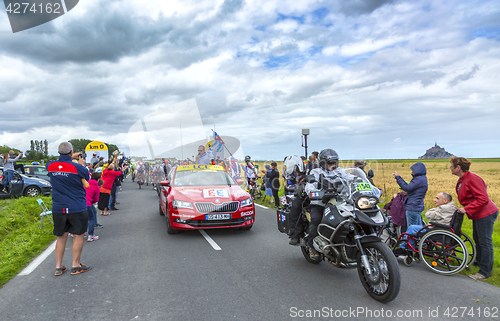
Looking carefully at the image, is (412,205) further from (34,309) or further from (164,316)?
(34,309)

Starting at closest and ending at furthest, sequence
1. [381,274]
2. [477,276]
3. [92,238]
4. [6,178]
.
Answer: [381,274] → [477,276] → [92,238] → [6,178]

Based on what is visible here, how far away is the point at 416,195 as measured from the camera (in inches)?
235

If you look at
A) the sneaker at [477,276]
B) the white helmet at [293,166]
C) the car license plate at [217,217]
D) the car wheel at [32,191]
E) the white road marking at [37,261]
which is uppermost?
the white helmet at [293,166]

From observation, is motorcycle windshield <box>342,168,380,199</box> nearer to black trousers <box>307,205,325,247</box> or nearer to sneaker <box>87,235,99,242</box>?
black trousers <box>307,205,325,247</box>

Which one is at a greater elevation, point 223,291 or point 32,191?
point 32,191

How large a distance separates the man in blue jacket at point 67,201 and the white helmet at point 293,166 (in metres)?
3.18

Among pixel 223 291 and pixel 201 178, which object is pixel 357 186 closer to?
pixel 223 291

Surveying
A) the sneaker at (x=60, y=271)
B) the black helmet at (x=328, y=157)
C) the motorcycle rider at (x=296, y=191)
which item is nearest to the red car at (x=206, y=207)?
the motorcycle rider at (x=296, y=191)

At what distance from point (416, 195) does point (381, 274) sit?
9.40ft

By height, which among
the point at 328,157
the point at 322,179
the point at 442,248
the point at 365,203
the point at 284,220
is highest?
the point at 328,157

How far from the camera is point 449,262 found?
4.98 metres

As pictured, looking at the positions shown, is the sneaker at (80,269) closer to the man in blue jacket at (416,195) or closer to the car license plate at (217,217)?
the car license plate at (217,217)

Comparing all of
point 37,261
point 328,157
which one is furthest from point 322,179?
point 37,261

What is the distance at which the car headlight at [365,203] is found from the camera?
152 inches
